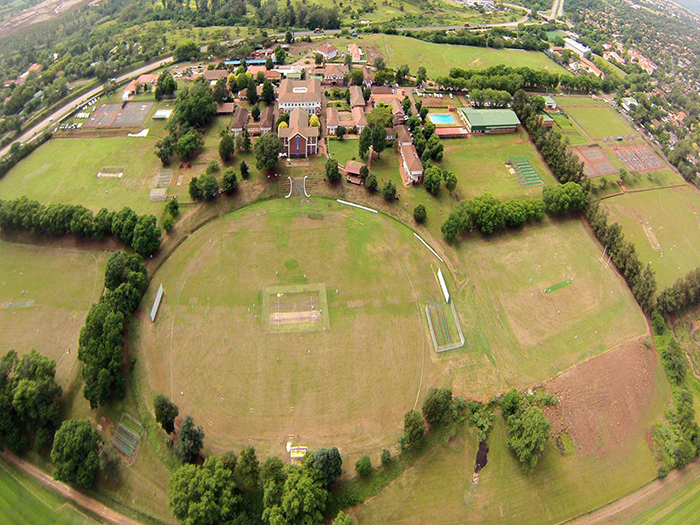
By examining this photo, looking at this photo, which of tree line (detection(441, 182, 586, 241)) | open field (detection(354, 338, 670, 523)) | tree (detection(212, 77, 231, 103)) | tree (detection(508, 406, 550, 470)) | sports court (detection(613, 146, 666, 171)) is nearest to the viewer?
open field (detection(354, 338, 670, 523))

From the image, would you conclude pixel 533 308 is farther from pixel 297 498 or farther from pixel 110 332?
pixel 110 332

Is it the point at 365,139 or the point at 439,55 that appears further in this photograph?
the point at 439,55

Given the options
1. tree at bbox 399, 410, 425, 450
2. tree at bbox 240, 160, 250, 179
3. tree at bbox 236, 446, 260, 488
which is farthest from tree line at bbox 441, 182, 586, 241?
tree at bbox 236, 446, 260, 488

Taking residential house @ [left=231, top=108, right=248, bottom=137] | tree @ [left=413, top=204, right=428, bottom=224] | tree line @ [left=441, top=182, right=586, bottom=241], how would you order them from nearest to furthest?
tree line @ [left=441, top=182, right=586, bottom=241] → tree @ [left=413, top=204, right=428, bottom=224] → residential house @ [left=231, top=108, right=248, bottom=137]

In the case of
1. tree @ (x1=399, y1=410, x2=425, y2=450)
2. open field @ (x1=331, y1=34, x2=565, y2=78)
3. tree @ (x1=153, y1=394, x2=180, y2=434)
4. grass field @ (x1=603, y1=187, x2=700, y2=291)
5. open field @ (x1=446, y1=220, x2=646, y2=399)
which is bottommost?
tree @ (x1=399, y1=410, x2=425, y2=450)

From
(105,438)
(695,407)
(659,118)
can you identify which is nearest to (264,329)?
(105,438)

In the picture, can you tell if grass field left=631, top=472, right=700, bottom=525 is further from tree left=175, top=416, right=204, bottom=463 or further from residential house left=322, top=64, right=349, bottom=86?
residential house left=322, top=64, right=349, bottom=86

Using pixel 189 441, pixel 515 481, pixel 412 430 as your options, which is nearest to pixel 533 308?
pixel 515 481
